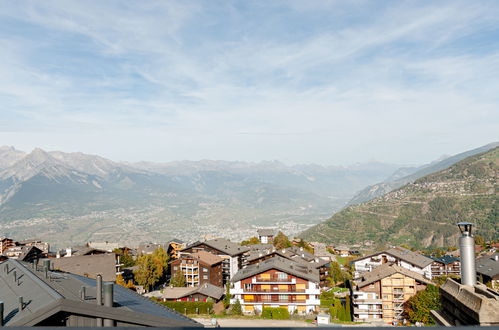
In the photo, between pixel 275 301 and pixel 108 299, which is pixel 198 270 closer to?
pixel 275 301

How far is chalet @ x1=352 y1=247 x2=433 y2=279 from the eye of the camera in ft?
175

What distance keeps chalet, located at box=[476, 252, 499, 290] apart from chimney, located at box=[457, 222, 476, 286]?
4190 cm

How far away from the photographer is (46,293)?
8.76 metres

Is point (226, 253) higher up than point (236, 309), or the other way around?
point (226, 253)

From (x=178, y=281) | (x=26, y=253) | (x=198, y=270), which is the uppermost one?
(x=26, y=253)

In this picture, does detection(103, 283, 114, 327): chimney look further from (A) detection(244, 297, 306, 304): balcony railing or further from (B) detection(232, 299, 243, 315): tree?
(A) detection(244, 297, 306, 304): balcony railing

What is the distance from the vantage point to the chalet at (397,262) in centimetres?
5338

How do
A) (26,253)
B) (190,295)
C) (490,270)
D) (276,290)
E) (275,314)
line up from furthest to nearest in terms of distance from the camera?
(26,253)
(490,270)
(190,295)
(276,290)
(275,314)

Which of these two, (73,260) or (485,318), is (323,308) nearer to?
(73,260)

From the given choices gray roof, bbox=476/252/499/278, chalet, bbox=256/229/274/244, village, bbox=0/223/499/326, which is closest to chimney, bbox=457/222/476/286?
village, bbox=0/223/499/326

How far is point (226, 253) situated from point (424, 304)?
2701cm

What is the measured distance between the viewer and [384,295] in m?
37.1

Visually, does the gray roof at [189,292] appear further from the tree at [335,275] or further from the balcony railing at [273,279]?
the tree at [335,275]

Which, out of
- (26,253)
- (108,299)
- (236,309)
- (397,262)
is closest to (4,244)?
(26,253)
